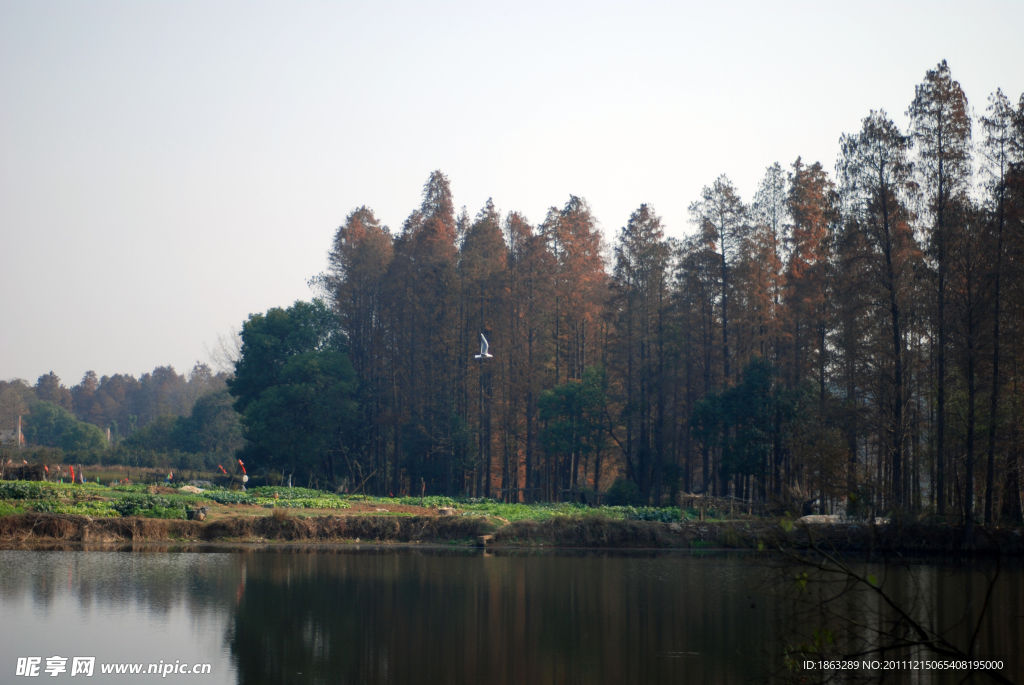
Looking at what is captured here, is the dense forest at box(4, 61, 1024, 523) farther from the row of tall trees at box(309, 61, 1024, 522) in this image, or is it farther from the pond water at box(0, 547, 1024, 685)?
the pond water at box(0, 547, 1024, 685)

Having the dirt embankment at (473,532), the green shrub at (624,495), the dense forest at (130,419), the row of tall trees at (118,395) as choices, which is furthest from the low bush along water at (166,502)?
the row of tall trees at (118,395)

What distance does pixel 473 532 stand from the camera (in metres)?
29.8

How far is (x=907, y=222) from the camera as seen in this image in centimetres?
3250

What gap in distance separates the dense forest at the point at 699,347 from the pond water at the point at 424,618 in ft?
23.9

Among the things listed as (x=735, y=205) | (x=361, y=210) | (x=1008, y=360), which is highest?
(x=361, y=210)

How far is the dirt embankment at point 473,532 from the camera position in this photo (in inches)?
1043

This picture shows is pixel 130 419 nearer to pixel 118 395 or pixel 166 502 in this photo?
pixel 118 395

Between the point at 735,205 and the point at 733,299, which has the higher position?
the point at 735,205

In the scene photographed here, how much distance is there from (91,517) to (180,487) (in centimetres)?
1011

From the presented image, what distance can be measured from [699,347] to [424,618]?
3503cm

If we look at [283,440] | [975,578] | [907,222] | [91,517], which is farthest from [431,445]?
[975,578]

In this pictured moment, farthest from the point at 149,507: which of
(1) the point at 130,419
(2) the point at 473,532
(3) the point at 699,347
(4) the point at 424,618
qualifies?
(1) the point at 130,419

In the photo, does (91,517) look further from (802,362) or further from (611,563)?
(802,362)

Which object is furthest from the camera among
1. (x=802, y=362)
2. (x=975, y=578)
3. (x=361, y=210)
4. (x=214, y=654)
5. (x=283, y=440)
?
(x=361, y=210)
